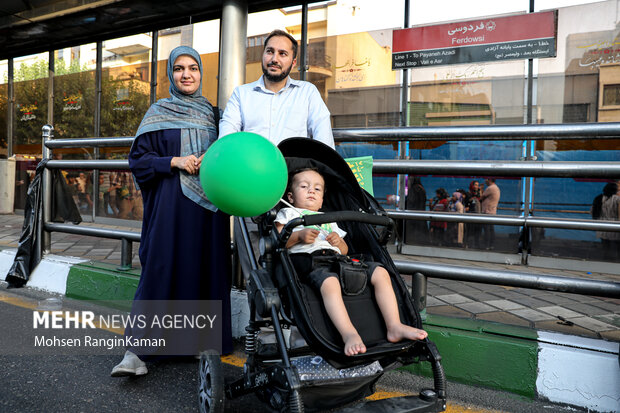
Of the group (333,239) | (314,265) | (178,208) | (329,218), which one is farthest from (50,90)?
(329,218)

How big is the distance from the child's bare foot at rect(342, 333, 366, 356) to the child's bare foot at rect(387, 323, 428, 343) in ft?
0.59

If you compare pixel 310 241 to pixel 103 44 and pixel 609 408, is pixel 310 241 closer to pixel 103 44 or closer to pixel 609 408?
pixel 609 408

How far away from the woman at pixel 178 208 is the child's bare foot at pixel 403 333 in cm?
144

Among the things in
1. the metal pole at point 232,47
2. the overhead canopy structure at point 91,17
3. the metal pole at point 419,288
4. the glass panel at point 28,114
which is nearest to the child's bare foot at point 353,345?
the metal pole at point 419,288

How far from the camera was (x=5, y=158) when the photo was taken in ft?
47.2

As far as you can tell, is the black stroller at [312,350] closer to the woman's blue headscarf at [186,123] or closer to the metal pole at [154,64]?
the woman's blue headscarf at [186,123]

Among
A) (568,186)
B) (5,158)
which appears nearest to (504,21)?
(568,186)

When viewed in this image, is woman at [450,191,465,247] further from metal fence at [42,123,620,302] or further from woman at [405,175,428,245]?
metal fence at [42,123,620,302]

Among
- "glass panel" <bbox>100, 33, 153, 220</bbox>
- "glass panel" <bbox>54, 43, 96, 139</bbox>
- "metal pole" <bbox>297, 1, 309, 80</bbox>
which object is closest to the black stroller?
"metal pole" <bbox>297, 1, 309, 80</bbox>

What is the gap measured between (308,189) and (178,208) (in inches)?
38.7

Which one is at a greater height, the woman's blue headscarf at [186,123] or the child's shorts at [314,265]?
the woman's blue headscarf at [186,123]

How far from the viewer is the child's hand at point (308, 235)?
221cm

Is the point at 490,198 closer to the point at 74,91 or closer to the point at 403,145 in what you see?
the point at 403,145

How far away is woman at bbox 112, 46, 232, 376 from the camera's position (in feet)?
9.59
